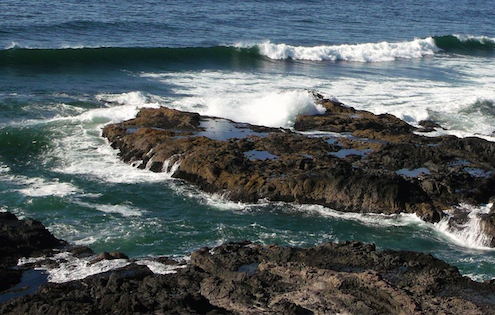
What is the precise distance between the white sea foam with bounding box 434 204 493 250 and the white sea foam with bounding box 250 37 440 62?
92.2ft

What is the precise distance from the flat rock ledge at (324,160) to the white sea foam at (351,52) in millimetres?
19188

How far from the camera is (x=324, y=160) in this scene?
2402 centimetres

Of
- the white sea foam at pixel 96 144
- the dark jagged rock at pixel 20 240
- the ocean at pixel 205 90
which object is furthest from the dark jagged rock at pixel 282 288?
the white sea foam at pixel 96 144

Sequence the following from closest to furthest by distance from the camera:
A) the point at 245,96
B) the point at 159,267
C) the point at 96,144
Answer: the point at 159,267
the point at 96,144
the point at 245,96

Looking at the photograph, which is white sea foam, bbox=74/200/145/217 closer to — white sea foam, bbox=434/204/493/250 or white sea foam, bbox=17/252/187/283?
white sea foam, bbox=17/252/187/283

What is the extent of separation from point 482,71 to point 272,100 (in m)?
21.1

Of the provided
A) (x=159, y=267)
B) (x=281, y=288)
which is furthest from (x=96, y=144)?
(x=281, y=288)

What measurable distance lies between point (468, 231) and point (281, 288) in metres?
8.00

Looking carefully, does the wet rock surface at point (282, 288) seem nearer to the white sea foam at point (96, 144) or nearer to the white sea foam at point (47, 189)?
the white sea foam at point (47, 189)

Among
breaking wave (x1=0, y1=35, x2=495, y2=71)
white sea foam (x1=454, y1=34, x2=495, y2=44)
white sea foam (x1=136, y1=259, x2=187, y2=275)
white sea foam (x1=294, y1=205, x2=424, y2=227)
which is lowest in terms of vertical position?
white sea foam (x1=294, y1=205, x2=424, y2=227)

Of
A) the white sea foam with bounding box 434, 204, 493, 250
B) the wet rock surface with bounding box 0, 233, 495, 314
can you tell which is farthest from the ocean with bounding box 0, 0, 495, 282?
the wet rock surface with bounding box 0, 233, 495, 314

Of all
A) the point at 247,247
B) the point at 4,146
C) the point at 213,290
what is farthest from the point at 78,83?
the point at 213,290

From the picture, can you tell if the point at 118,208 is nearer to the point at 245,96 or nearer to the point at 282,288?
the point at 282,288

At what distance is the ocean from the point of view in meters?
20.8
